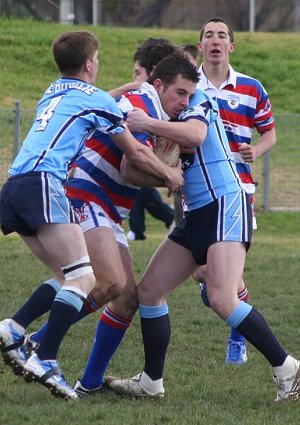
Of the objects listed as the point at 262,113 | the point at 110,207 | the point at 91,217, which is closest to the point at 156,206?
the point at 262,113

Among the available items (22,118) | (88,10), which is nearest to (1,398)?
(22,118)

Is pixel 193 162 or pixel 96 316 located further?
pixel 96 316

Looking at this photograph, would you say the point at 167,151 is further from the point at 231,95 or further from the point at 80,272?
the point at 231,95

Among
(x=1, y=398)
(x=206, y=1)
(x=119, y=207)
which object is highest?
(x=119, y=207)

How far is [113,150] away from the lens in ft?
20.6

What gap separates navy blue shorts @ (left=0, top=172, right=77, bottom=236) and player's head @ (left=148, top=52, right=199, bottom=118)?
2.65ft

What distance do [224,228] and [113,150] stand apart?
80cm

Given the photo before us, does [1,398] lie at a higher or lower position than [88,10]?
higher

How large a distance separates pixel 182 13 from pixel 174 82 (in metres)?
24.5

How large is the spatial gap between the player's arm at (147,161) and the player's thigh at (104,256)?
1.53ft

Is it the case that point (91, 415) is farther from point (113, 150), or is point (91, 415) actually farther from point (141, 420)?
point (113, 150)

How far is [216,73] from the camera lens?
777 centimetres

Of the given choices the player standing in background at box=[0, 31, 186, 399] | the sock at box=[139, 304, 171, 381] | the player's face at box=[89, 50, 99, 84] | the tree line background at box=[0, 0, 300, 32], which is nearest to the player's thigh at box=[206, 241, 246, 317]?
the sock at box=[139, 304, 171, 381]

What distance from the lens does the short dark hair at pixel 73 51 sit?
236 inches
